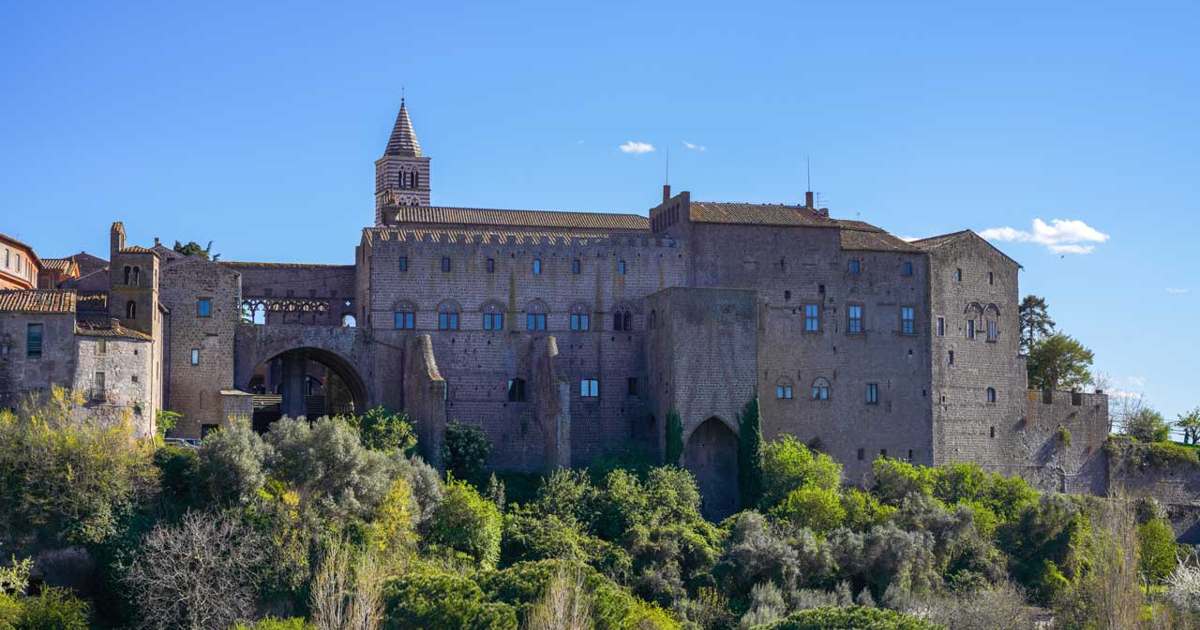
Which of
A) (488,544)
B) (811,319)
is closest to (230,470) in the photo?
(488,544)

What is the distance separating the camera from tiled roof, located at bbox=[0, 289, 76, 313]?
165 ft

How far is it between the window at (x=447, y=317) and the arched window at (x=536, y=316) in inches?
102

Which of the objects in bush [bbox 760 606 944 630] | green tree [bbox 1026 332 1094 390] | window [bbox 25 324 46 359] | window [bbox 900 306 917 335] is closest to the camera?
bush [bbox 760 606 944 630]

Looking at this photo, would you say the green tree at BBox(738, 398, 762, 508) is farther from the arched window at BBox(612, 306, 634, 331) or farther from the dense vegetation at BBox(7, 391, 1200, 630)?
the arched window at BBox(612, 306, 634, 331)

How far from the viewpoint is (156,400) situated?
53250 mm

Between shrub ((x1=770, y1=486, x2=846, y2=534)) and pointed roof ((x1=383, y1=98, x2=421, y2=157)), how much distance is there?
3714cm

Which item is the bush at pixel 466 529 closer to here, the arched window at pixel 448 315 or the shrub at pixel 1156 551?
the arched window at pixel 448 315

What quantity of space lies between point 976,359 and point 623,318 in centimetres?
1424

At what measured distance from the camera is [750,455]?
2261 inches

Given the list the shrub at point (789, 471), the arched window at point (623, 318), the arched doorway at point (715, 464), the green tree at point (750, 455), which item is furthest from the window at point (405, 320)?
the shrub at point (789, 471)

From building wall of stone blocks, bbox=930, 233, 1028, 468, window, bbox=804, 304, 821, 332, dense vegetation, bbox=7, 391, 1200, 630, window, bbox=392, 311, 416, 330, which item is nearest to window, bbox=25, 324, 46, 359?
dense vegetation, bbox=7, 391, 1200, 630

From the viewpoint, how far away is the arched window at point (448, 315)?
193 feet

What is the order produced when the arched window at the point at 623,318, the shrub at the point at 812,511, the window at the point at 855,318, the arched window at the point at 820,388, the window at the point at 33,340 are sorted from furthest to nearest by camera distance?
the window at the point at 855,318 < the arched window at the point at 820,388 < the arched window at the point at 623,318 < the shrub at the point at 812,511 < the window at the point at 33,340

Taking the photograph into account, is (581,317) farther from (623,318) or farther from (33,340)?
(33,340)
